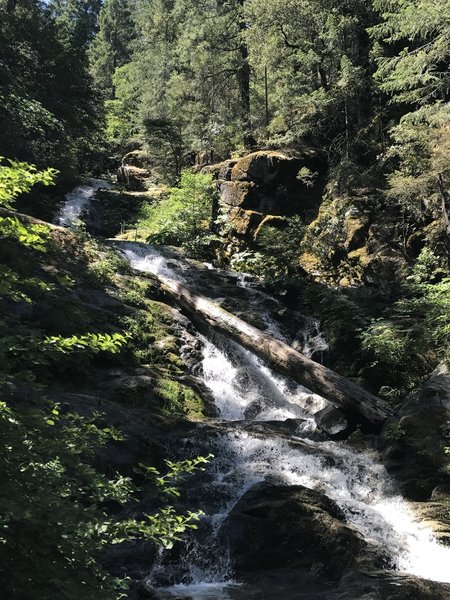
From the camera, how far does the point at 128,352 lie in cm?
1145

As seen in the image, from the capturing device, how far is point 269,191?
21.5 meters

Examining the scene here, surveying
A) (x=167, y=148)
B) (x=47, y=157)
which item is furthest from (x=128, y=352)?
(x=167, y=148)

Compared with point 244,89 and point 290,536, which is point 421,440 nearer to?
point 290,536

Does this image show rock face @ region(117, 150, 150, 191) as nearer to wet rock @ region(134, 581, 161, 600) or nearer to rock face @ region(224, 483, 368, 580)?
rock face @ region(224, 483, 368, 580)

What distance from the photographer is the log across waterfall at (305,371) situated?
31.1 ft

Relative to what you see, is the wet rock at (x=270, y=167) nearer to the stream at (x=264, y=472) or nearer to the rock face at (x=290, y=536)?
the stream at (x=264, y=472)

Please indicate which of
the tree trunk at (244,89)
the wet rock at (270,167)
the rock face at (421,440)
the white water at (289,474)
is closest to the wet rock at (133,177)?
the tree trunk at (244,89)

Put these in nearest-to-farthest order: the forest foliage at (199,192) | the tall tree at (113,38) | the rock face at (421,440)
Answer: the forest foliage at (199,192)
the rock face at (421,440)
the tall tree at (113,38)

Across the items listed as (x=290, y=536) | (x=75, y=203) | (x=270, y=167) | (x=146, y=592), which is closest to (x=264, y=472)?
(x=290, y=536)

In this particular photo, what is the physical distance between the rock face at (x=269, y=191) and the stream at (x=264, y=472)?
852 centimetres

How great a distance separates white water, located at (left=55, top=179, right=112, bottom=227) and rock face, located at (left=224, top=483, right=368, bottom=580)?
1771cm

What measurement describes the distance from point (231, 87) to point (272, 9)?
878 cm

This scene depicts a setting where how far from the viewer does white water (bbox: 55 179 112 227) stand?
77.0 ft

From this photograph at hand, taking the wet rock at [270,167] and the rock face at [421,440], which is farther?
the wet rock at [270,167]
